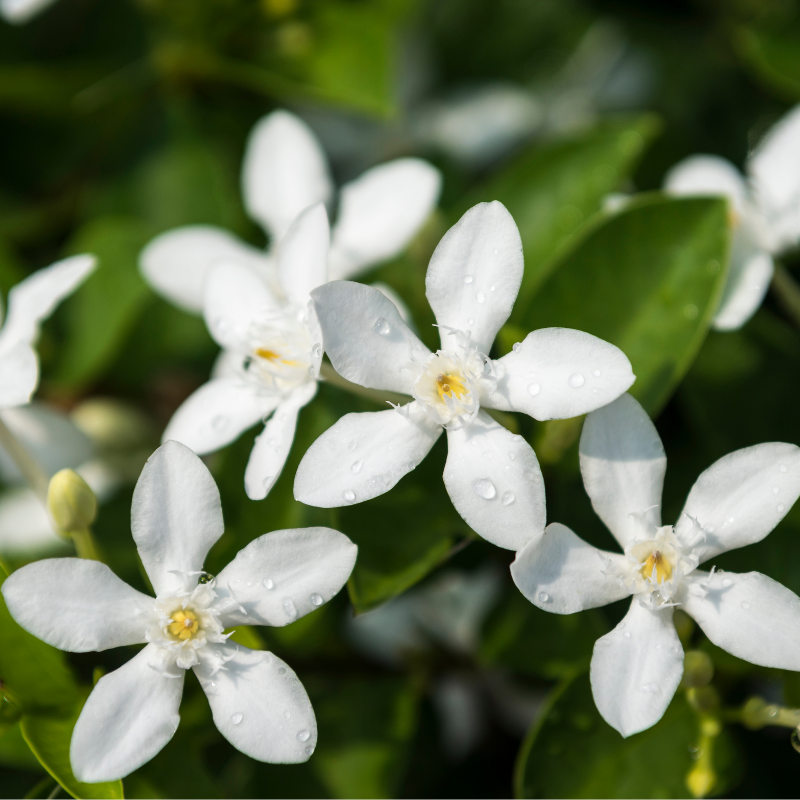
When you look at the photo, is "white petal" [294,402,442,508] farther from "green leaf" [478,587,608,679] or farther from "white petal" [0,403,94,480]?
"white petal" [0,403,94,480]

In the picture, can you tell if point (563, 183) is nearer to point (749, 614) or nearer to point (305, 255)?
point (305, 255)

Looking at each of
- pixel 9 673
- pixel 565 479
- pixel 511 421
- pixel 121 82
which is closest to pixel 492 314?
pixel 511 421

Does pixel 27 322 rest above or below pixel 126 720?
above

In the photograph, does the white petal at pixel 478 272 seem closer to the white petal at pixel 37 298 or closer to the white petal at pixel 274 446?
the white petal at pixel 274 446

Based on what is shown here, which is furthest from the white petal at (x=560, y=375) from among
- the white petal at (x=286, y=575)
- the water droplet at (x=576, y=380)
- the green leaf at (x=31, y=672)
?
the green leaf at (x=31, y=672)

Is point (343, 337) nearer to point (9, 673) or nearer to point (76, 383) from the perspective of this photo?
point (9, 673)

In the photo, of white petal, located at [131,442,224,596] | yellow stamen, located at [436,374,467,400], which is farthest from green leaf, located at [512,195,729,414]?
white petal, located at [131,442,224,596]

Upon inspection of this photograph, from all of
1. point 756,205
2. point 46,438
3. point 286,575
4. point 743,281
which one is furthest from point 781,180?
point 46,438
